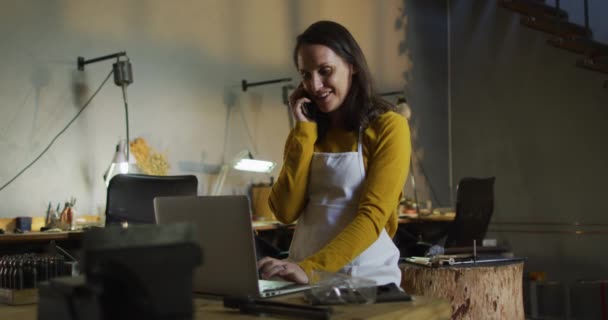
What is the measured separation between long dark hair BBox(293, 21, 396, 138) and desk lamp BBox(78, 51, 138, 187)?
8.33 ft

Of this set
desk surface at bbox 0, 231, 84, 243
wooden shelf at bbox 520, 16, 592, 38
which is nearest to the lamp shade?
desk surface at bbox 0, 231, 84, 243

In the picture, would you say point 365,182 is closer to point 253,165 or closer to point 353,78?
point 353,78

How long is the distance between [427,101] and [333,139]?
17.5ft

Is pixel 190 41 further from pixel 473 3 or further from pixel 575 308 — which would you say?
pixel 575 308

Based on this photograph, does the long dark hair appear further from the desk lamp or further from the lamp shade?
the lamp shade

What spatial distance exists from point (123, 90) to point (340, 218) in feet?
9.56

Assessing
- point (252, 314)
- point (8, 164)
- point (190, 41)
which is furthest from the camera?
point (190, 41)

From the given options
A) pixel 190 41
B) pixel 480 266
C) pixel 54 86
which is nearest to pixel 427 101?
pixel 190 41

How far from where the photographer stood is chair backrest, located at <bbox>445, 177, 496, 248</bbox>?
191 inches

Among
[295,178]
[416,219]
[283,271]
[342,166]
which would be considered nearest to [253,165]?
[416,219]

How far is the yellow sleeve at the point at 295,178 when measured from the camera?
1920 millimetres

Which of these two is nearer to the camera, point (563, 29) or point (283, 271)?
point (283, 271)

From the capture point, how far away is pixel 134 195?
341cm

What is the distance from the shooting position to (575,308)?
6199 mm
